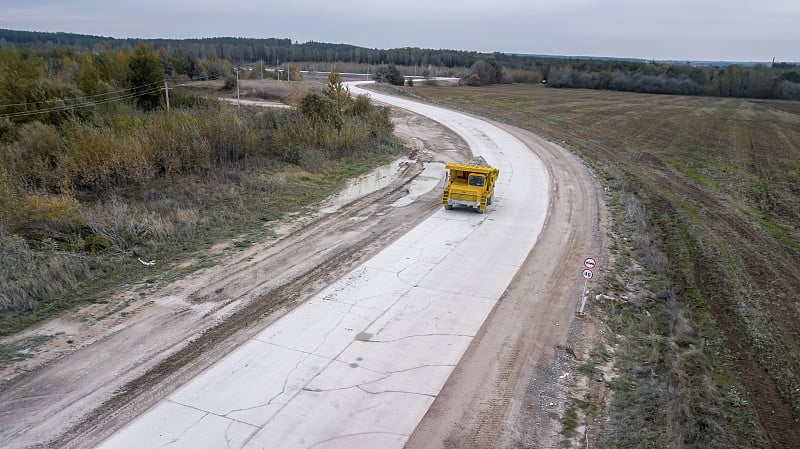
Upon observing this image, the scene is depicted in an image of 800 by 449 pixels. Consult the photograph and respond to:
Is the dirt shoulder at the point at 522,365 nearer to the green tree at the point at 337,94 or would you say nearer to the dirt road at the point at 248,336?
the dirt road at the point at 248,336

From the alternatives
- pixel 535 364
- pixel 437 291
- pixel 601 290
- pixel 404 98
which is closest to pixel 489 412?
pixel 535 364

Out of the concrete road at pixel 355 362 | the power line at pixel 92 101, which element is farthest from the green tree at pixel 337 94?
the concrete road at pixel 355 362

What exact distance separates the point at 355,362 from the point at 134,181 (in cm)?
1459

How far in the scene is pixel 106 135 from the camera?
A: 20.2 meters

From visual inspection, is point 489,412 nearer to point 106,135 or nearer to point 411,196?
point 411,196

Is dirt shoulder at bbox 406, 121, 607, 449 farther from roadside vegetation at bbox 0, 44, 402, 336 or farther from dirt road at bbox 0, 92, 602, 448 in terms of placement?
roadside vegetation at bbox 0, 44, 402, 336

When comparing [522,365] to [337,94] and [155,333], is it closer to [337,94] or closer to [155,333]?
[155,333]

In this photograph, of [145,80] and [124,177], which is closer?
[124,177]

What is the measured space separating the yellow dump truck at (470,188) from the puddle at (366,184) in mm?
3985

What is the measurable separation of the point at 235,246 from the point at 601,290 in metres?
10.3

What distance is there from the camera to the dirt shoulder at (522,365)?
8414mm

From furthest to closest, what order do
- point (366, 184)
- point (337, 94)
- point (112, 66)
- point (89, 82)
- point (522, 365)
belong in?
point (112, 66) < point (89, 82) < point (337, 94) < point (366, 184) < point (522, 365)

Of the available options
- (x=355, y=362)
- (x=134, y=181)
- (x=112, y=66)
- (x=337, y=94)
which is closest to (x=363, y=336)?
(x=355, y=362)

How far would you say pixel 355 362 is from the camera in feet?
33.1
